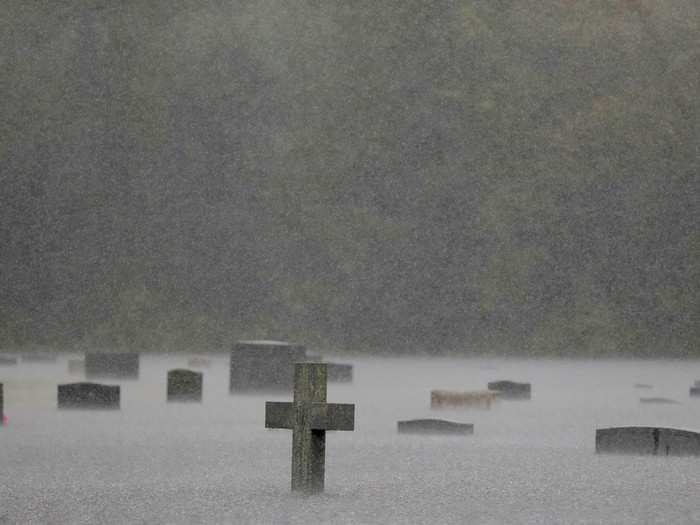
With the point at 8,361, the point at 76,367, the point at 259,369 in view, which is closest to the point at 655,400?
the point at 259,369

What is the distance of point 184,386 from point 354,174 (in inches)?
730

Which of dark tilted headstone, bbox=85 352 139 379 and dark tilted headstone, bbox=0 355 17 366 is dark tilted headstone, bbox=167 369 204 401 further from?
dark tilted headstone, bbox=0 355 17 366

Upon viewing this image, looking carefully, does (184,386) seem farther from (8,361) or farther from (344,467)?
(8,361)

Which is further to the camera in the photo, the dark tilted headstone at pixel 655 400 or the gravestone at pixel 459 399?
the dark tilted headstone at pixel 655 400

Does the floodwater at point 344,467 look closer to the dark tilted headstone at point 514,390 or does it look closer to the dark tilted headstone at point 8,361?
the dark tilted headstone at point 514,390

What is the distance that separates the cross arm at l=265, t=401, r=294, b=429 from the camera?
6.35 meters

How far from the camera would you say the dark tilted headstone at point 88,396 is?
40.3 ft

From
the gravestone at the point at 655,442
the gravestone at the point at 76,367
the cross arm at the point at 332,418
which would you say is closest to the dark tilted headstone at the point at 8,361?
the gravestone at the point at 76,367

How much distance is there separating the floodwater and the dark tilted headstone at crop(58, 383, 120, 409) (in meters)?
0.17

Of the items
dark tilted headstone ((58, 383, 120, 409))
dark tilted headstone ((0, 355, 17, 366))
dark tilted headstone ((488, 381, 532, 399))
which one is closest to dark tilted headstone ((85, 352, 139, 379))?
dark tilted headstone ((0, 355, 17, 366))

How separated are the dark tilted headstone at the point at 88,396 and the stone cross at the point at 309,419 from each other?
6.14 meters

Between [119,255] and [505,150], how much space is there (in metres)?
10.2

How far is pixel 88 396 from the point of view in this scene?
12.3m

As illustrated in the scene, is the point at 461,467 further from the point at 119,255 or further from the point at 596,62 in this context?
the point at 596,62
